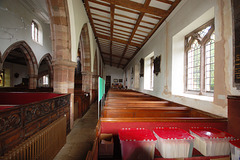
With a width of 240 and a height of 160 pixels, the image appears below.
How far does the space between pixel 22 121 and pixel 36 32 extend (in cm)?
1043

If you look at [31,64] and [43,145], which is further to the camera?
[31,64]

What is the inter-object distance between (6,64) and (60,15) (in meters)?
14.2

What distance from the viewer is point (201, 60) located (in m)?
3.43

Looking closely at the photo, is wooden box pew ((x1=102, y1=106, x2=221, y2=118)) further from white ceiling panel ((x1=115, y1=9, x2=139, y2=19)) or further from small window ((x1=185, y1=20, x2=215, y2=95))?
white ceiling panel ((x1=115, y1=9, x2=139, y2=19))

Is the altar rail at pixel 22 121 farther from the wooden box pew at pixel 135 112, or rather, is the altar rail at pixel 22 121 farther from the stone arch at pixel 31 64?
the stone arch at pixel 31 64

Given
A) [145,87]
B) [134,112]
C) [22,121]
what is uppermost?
[145,87]

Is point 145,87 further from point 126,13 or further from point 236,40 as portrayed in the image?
point 236,40

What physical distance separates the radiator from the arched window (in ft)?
30.6

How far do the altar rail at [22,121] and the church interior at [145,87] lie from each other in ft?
0.05

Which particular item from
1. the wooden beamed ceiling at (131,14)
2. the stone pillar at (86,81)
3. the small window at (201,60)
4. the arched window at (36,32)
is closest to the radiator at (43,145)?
the small window at (201,60)

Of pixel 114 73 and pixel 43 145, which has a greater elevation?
pixel 114 73

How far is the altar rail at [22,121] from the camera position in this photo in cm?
149

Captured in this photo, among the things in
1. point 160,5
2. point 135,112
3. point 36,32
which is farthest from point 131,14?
point 36,32

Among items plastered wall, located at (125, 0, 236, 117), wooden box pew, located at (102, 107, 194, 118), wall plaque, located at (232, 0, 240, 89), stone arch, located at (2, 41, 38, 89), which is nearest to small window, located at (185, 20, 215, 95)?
plastered wall, located at (125, 0, 236, 117)
